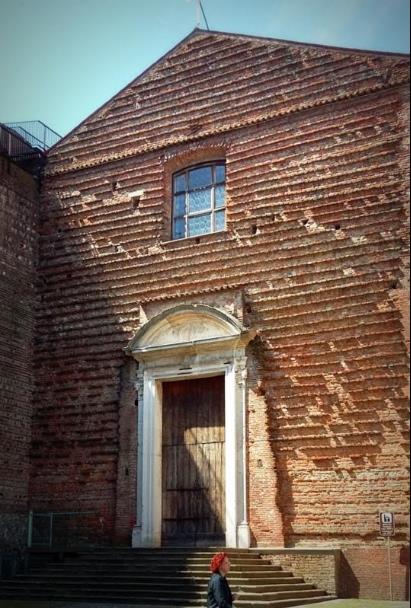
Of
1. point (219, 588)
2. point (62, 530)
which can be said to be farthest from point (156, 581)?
point (219, 588)

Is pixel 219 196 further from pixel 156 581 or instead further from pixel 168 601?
pixel 168 601

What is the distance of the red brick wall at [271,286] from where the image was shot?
536 inches

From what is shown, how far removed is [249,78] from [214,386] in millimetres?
6426

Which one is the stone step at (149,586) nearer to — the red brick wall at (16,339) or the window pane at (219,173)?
the red brick wall at (16,339)

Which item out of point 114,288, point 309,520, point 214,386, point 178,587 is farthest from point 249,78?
point 178,587

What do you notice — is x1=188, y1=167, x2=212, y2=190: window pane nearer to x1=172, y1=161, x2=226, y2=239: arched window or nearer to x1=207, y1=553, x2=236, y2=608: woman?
x1=172, y1=161, x2=226, y2=239: arched window

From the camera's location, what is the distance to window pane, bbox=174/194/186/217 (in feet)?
55.5

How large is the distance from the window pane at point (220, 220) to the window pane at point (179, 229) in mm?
805

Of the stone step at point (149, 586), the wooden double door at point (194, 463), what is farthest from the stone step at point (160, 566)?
the wooden double door at point (194, 463)

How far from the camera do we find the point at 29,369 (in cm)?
1723

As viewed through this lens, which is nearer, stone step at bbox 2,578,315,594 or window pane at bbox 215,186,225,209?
stone step at bbox 2,578,315,594

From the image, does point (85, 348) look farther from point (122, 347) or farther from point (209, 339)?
point (209, 339)

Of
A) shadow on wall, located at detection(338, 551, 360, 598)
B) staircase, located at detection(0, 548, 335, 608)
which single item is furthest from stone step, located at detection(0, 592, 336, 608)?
shadow on wall, located at detection(338, 551, 360, 598)

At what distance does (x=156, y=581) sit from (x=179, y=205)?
7823 millimetres
